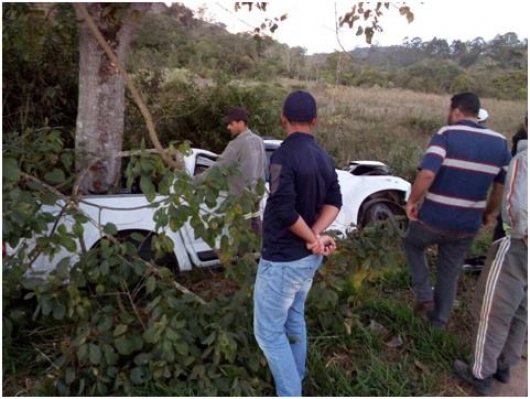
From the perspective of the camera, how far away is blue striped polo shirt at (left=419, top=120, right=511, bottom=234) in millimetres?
3658

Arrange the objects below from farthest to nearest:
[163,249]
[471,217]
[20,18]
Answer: [20,18]
[471,217]
[163,249]

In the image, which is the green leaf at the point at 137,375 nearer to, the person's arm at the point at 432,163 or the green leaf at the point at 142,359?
the green leaf at the point at 142,359

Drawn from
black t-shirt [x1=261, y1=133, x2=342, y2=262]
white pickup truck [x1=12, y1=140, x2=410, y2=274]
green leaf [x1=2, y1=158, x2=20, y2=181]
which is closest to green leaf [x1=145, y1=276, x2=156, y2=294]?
white pickup truck [x1=12, y1=140, x2=410, y2=274]

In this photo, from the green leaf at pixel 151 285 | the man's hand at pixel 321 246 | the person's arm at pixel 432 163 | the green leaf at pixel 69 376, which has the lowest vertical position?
the green leaf at pixel 69 376

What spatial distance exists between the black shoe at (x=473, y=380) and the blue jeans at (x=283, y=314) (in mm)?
1132

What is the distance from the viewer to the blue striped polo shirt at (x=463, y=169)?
3.66 m

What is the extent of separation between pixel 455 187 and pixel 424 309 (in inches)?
40.7

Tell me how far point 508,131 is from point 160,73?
9481 mm

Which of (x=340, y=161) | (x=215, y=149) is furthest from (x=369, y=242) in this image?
(x=340, y=161)

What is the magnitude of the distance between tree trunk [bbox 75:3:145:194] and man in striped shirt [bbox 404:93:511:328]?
8.55ft

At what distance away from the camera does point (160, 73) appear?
859cm

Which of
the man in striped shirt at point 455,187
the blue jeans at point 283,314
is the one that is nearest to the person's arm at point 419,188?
the man in striped shirt at point 455,187

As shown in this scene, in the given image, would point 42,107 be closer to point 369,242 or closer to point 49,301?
point 49,301

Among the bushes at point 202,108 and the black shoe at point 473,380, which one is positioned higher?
the bushes at point 202,108
